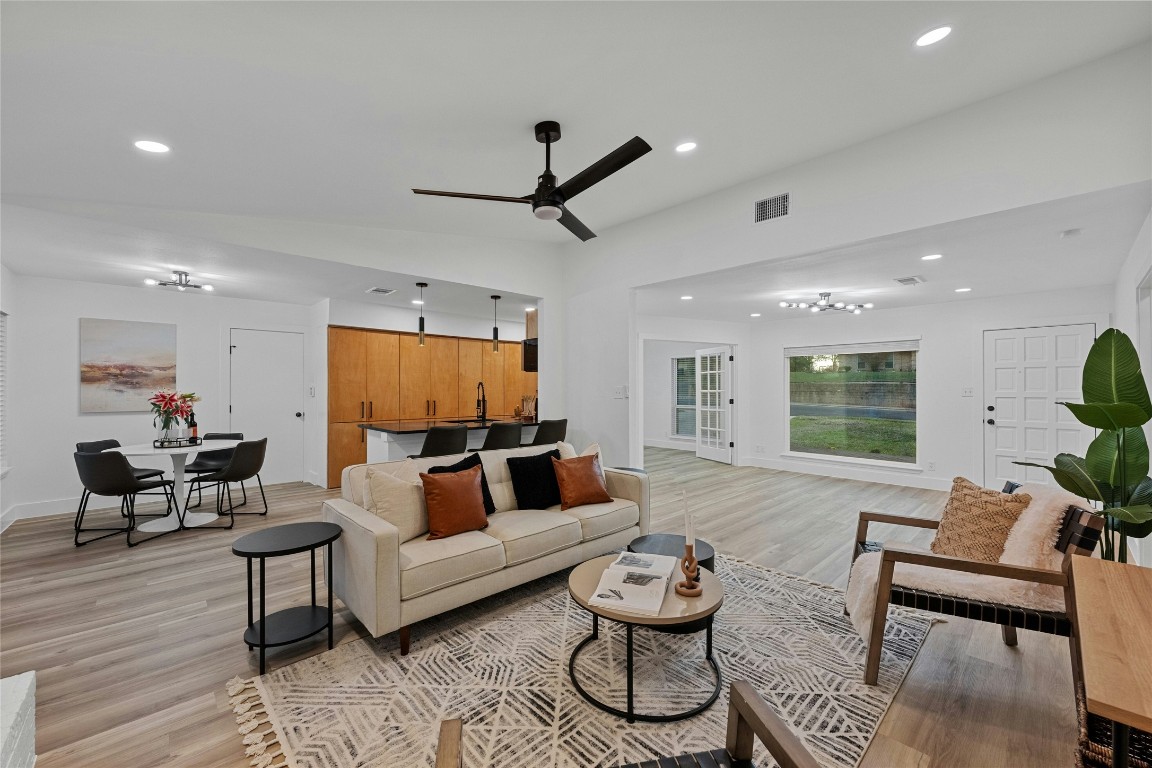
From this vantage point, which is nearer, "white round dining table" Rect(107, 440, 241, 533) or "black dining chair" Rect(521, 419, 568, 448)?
"white round dining table" Rect(107, 440, 241, 533)

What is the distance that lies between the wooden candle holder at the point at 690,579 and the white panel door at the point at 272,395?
20.1 ft

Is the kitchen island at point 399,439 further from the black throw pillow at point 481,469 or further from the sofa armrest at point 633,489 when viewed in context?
the black throw pillow at point 481,469

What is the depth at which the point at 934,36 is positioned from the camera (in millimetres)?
2135

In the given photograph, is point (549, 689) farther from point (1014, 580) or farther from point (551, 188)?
point (551, 188)

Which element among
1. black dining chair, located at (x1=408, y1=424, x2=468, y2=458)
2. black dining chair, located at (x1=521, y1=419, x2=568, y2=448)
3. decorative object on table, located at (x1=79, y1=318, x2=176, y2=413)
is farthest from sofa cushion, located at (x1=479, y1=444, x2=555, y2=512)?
decorative object on table, located at (x1=79, y1=318, x2=176, y2=413)

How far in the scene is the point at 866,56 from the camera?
89.1 inches

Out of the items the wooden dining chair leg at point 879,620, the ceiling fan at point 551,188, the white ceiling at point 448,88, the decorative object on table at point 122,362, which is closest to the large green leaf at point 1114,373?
the wooden dining chair leg at point 879,620

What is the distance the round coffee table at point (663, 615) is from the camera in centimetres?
191

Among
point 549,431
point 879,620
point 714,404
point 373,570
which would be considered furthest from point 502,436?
point 714,404

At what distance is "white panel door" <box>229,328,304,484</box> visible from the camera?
617 centimetres

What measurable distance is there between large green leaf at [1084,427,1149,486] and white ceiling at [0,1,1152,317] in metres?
1.55

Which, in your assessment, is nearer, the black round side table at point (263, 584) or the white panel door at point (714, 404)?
the black round side table at point (263, 584)

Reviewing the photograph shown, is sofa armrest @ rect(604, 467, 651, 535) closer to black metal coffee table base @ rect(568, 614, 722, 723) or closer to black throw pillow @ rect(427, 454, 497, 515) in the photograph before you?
black throw pillow @ rect(427, 454, 497, 515)

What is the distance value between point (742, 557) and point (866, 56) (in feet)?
10.7
